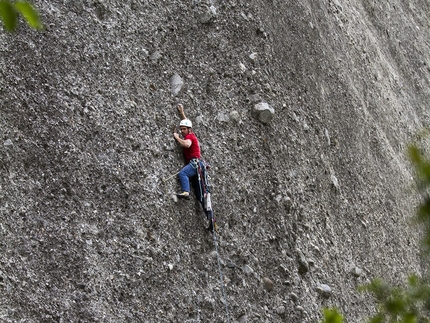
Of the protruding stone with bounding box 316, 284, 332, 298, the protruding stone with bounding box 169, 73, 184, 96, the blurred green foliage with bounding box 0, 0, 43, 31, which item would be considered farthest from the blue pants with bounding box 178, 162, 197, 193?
the blurred green foliage with bounding box 0, 0, 43, 31

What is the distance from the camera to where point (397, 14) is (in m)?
19.0

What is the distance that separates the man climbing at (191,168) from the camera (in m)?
7.77

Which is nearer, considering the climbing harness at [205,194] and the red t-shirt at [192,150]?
the climbing harness at [205,194]

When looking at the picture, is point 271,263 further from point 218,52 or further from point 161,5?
point 161,5

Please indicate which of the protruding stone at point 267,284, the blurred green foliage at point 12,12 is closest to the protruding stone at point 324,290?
the protruding stone at point 267,284

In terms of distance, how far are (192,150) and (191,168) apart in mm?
294

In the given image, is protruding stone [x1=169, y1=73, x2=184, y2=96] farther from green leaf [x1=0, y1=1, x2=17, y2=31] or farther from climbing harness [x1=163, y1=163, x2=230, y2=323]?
green leaf [x1=0, y1=1, x2=17, y2=31]

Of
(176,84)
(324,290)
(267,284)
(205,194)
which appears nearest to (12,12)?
(205,194)

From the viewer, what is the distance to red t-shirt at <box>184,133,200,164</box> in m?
8.01

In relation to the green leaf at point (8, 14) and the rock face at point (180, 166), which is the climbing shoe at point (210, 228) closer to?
the rock face at point (180, 166)

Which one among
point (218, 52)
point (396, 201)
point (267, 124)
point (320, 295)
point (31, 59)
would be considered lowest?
→ point (396, 201)

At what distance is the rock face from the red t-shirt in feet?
0.41

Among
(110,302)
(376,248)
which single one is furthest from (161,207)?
(376,248)

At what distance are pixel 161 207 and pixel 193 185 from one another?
773 millimetres
